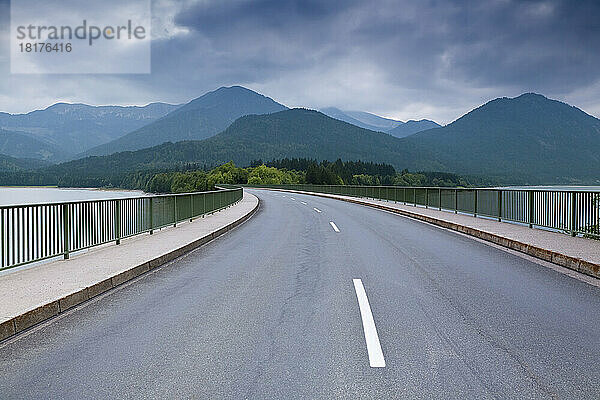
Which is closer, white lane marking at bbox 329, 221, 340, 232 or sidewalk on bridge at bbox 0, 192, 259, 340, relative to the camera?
sidewalk on bridge at bbox 0, 192, 259, 340

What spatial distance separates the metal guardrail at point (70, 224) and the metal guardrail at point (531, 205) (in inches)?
439

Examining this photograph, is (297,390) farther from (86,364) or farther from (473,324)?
(473,324)

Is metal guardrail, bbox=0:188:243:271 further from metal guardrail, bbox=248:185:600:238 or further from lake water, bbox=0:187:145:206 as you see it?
lake water, bbox=0:187:145:206

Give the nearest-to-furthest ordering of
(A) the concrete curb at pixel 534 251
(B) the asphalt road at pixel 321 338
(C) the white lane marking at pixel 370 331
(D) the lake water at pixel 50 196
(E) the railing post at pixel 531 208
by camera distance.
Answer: (B) the asphalt road at pixel 321 338
(C) the white lane marking at pixel 370 331
(A) the concrete curb at pixel 534 251
(E) the railing post at pixel 531 208
(D) the lake water at pixel 50 196

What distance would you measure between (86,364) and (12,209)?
16.5ft

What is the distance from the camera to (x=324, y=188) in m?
56.8

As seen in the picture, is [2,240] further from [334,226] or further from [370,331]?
[334,226]

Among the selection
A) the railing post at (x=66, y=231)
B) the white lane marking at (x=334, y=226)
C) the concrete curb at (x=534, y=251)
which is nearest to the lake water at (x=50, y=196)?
the white lane marking at (x=334, y=226)

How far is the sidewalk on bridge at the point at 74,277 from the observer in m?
5.73

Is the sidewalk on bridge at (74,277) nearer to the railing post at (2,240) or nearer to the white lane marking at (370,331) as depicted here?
the railing post at (2,240)

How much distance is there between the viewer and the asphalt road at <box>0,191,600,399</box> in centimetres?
378

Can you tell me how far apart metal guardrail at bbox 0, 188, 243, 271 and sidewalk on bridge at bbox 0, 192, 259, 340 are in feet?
0.82

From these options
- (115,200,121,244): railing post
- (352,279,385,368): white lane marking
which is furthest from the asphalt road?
(115,200,121,244): railing post

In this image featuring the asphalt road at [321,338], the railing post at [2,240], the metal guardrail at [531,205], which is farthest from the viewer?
the metal guardrail at [531,205]
